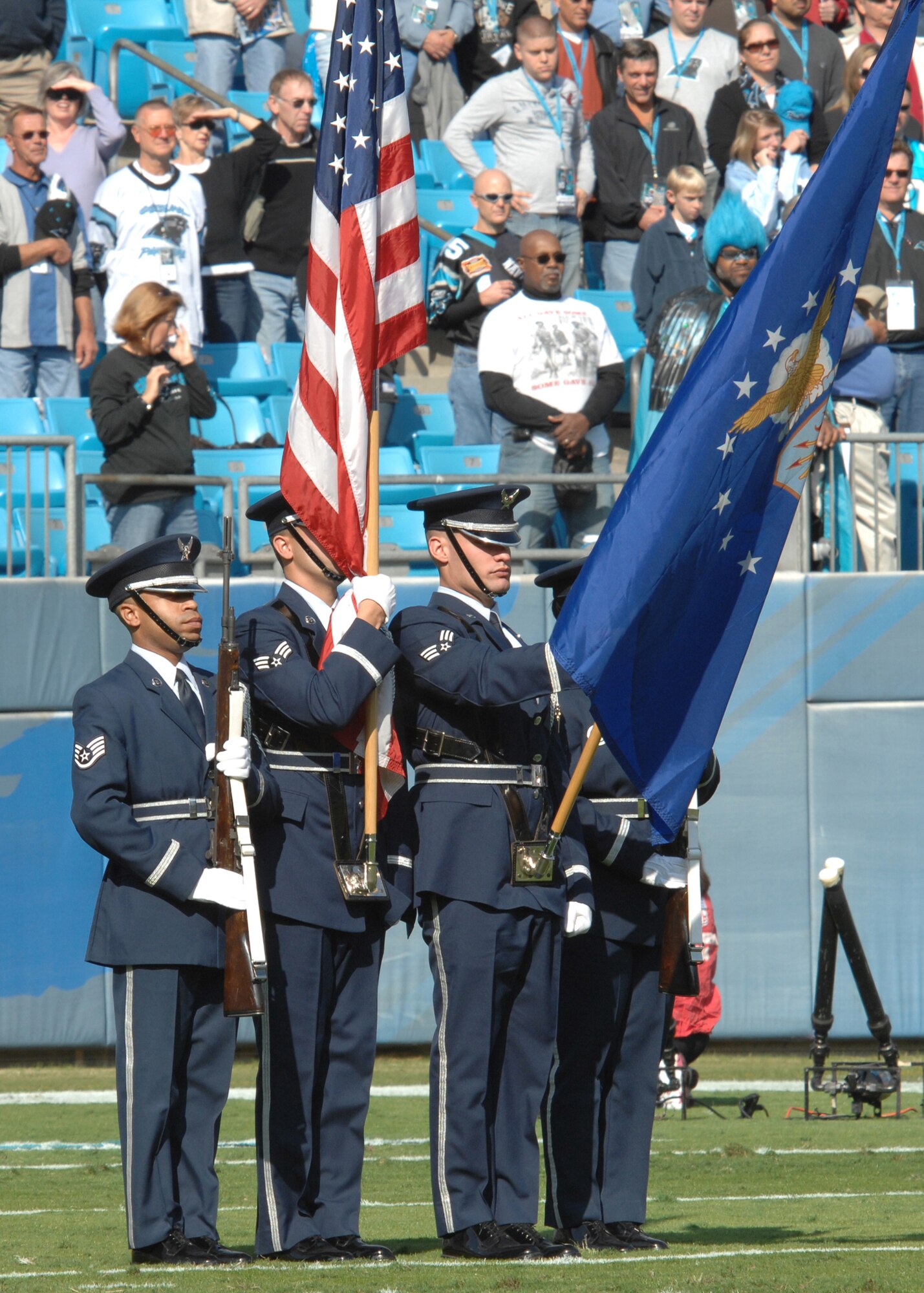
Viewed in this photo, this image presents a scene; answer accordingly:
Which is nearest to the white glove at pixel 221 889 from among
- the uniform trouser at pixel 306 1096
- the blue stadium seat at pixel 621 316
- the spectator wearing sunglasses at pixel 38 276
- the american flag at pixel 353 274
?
the uniform trouser at pixel 306 1096

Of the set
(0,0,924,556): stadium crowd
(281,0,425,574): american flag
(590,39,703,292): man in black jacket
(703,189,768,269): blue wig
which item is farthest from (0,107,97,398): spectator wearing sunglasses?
(281,0,425,574): american flag

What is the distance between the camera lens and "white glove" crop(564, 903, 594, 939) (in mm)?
6016

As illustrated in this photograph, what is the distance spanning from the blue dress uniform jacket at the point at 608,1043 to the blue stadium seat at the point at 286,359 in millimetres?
7239

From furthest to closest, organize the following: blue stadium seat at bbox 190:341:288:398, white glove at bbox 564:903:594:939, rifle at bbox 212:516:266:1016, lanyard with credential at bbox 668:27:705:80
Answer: lanyard with credential at bbox 668:27:705:80 < blue stadium seat at bbox 190:341:288:398 < white glove at bbox 564:903:594:939 < rifle at bbox 212:516:266:1016

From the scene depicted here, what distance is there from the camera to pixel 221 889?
5.72m

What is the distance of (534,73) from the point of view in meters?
13.5

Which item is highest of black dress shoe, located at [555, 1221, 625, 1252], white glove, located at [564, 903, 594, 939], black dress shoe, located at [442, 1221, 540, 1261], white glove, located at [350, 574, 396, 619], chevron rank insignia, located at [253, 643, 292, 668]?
white glove, located at [350, 574, 396, 619]

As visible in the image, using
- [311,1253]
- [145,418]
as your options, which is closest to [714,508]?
[311,1253]

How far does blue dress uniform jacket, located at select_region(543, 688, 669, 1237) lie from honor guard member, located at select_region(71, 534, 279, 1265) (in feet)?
3.20

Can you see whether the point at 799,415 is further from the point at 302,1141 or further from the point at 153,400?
the point at 153,400

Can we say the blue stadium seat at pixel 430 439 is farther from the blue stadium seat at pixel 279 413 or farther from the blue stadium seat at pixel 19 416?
the blue stadium seat at pixel 19 416

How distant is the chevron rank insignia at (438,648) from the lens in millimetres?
5910

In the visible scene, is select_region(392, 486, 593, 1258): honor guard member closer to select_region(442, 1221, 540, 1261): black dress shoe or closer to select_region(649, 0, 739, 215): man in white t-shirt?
select_region(442, 1221, 540, 1261): black dress shoe

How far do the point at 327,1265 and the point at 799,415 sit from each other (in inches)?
104
